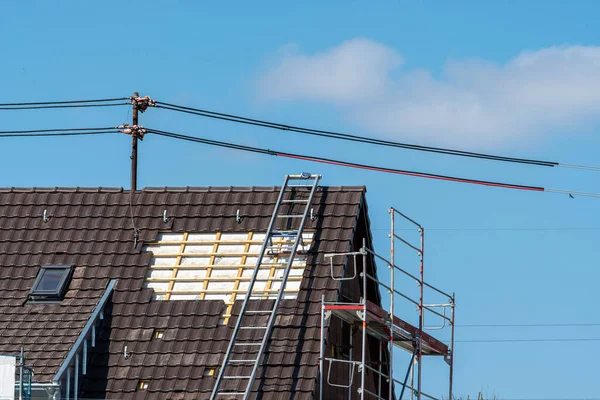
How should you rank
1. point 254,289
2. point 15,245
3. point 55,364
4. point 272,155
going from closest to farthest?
point 55,364 → point 254,289 → point 15,245 → point 272,155

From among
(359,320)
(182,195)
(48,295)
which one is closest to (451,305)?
(359,320)

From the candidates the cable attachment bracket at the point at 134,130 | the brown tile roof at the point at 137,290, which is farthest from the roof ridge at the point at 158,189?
the cable attachment bracket at the point at 134,130

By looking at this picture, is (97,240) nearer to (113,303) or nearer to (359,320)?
(113,303)

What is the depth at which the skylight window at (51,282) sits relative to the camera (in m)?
24.7

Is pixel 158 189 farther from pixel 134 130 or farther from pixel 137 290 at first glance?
pixel 134 130

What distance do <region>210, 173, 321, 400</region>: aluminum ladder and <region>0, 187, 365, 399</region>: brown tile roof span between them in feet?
1.04

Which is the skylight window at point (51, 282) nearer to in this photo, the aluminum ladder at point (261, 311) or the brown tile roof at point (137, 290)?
the brown tile roof at point (137, 290)

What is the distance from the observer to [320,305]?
23578mm

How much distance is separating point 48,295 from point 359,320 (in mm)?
6472

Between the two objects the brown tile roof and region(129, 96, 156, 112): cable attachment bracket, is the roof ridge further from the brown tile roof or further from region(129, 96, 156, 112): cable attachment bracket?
region(129, 96, 156, 112): cable attachment bracket

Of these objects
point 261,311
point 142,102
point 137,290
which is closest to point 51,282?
point 137,290

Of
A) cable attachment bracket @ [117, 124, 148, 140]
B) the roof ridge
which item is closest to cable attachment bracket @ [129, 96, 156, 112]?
cable attachment bracket @ [117, 124, 148, 140]

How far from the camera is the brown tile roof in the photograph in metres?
23.1

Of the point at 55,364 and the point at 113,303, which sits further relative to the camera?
the point at 113,303
